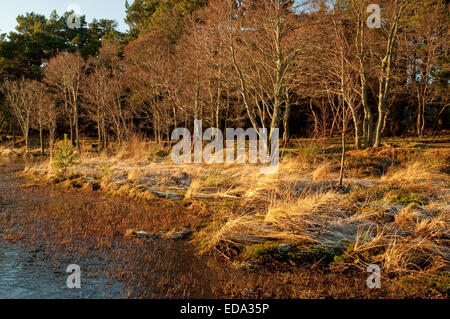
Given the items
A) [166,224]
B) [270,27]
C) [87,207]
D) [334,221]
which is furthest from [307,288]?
[270,27]

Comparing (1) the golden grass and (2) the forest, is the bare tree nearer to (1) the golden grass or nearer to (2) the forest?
(2) the forest

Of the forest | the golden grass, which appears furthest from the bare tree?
the golden grass

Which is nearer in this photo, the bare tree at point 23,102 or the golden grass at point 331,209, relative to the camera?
the golden grass at point 331,209

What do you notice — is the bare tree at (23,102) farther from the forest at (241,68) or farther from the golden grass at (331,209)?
the golden grass at (331,209)

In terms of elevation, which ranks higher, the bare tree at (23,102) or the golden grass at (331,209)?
the bare tree at (23,102)

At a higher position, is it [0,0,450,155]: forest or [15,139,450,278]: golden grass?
[0,0,450,155]: forest

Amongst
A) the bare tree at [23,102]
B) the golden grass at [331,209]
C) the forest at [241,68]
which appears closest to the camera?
the golden grass at [331,209]

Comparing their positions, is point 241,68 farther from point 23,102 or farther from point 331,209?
point 23,102

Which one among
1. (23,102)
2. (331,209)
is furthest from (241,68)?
(23,102)

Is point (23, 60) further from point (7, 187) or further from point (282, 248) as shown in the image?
point (282, 248)

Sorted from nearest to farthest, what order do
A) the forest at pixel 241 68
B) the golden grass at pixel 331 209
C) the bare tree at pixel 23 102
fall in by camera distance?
the golden grass at pixel 331 209 < the forest at pixel 241 68 < the bare tree at pixel 23 102

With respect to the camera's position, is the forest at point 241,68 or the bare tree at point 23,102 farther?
the bare tree at point 23,102

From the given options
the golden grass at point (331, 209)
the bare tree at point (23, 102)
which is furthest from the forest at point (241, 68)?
the golden grass at point (331, 209)

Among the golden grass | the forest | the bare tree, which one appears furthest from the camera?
the bare tree
